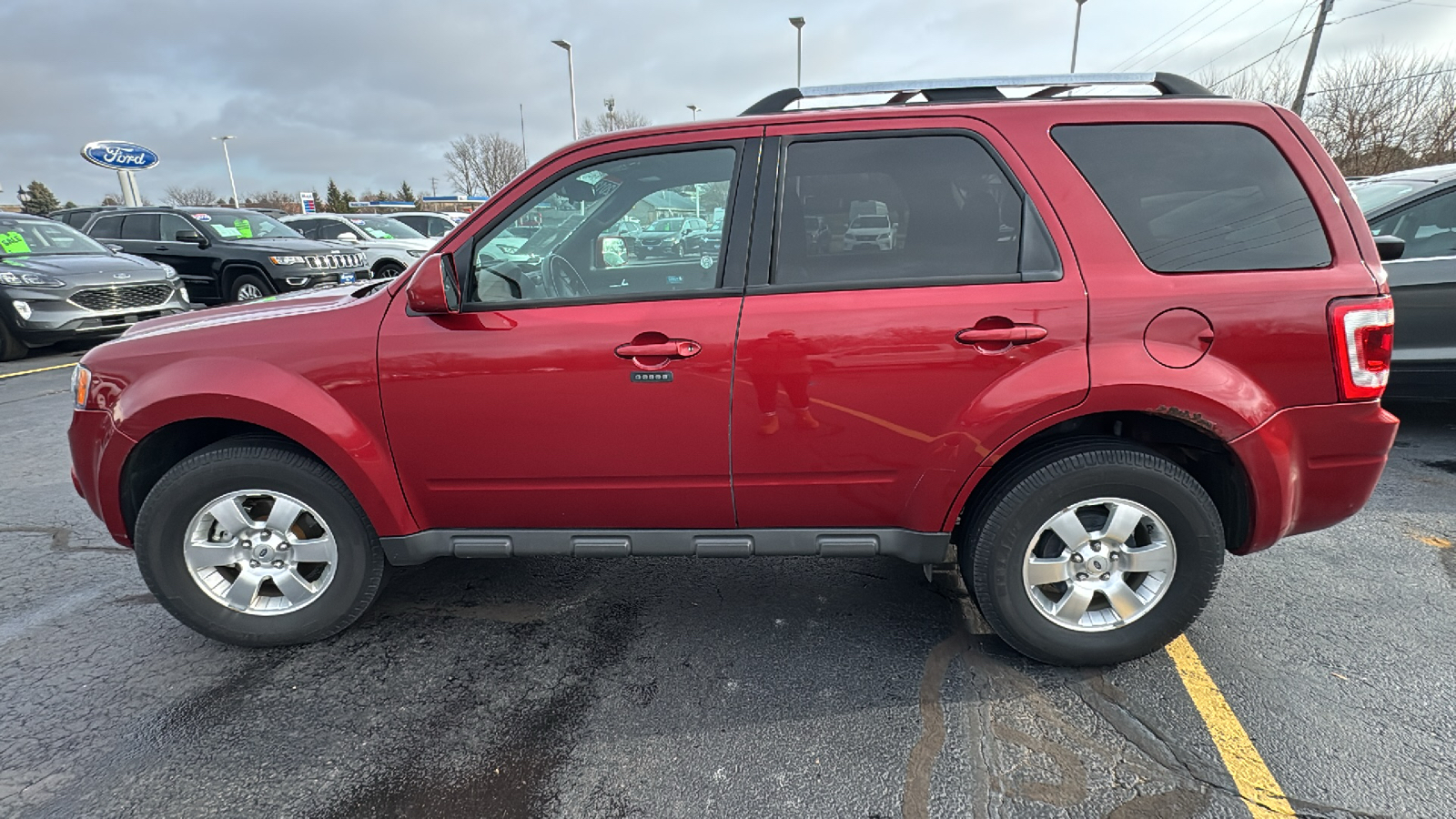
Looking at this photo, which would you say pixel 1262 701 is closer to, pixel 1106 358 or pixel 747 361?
pixel 1106 358

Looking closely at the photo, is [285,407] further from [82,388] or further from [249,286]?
[249,286]

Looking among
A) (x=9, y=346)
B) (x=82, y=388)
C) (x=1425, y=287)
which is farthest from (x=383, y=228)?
(x=1425, y=287)

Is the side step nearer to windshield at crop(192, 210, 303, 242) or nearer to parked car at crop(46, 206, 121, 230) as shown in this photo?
windshield at crop(192, 210, 303, 242)

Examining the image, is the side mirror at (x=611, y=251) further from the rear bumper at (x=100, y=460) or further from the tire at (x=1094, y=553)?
the rear bumper at (x=100, y=460)

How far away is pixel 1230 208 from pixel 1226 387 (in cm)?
59

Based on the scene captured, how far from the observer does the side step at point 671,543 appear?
2.60 metres

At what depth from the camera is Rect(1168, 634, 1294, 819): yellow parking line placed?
201cm

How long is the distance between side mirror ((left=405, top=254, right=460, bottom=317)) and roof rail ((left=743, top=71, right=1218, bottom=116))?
1.21 meters

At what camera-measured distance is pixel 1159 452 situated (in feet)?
8.54

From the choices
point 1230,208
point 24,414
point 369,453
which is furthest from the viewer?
point 24,414

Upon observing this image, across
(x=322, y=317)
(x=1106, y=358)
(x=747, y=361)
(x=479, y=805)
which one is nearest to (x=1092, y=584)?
(x=1106, y=358)

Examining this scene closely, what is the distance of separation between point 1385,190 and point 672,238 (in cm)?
564

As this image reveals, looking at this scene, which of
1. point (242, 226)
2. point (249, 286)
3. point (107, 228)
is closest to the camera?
point (249, 286)

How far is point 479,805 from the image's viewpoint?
205 centimetres
